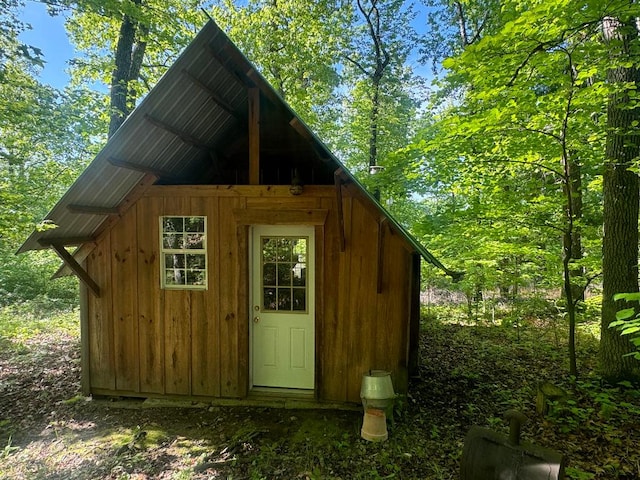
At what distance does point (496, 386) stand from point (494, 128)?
11.4ft

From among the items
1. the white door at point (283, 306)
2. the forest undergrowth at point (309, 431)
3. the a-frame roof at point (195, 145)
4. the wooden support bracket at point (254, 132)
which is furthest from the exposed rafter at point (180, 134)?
the forest undergrowth at point (309, 431)

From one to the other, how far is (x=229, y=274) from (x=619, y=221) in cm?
502

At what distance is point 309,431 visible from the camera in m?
3.71

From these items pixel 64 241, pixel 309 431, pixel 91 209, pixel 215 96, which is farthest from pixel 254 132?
pixel 309 431

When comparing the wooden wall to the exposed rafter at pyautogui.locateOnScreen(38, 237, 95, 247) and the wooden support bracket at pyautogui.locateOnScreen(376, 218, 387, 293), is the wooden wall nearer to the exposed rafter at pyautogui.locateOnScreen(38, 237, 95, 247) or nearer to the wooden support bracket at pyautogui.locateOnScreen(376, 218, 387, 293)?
the wooden support bracket at pyautogui.locateOnScreen(376, 218, 387, 293)

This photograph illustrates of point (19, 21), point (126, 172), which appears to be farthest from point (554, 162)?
point (19, 21)

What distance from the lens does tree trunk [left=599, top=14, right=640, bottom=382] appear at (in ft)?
→ 14.2

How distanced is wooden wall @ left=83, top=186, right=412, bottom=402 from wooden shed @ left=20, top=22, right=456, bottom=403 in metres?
0.01

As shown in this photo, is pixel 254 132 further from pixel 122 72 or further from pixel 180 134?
pixel 122 72

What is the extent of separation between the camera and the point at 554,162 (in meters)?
5.09

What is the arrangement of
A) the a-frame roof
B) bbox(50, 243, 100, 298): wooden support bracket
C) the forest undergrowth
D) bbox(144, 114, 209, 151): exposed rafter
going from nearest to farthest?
the forest undergrowth < the a-frame roof < bbox(144, 114, 209, 151): exposed rafter < bbox(50, 243, 100, 298): wooden support bracket

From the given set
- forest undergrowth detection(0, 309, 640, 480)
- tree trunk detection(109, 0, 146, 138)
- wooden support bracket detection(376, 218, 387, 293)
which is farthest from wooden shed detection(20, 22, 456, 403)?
tree trunk detection(109, 0, 146, 138)

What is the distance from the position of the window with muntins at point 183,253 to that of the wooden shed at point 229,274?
13 millimetres

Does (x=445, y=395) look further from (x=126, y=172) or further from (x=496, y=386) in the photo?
(x=126, y=172)
